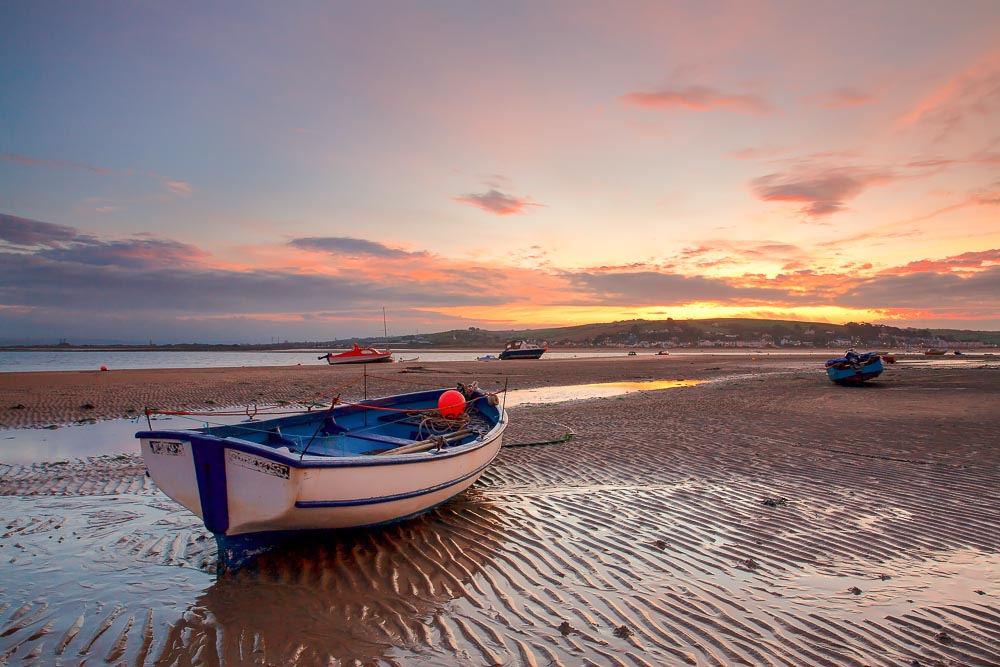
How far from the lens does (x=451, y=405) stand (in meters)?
10.5

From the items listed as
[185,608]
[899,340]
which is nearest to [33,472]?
[185,608]

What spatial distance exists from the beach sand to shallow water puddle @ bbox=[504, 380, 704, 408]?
12219 millimetres

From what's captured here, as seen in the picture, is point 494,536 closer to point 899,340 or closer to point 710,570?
point 710,570

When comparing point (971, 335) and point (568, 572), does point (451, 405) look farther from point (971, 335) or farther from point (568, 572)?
point (971, 335)

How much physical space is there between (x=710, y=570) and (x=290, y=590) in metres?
4.18

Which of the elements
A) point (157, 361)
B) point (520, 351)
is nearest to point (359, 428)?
point (520, 351)

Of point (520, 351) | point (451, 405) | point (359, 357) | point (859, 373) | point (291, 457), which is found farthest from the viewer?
point (520, 351)

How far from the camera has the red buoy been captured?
10.4 meters

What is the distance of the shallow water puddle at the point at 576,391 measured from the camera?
925 inches

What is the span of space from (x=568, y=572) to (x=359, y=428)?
5537 millimetres

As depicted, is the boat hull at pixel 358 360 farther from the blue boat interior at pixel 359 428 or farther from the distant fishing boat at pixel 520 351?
the blue boat interior at pixel 359 428

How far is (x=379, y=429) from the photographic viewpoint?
33.2 ft

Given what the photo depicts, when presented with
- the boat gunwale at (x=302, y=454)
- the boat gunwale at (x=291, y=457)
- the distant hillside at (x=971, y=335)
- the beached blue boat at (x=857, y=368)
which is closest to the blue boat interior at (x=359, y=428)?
the boat gunwale at (x=302, y=454)

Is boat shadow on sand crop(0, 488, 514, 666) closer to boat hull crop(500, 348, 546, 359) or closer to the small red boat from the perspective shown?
the small red boat
